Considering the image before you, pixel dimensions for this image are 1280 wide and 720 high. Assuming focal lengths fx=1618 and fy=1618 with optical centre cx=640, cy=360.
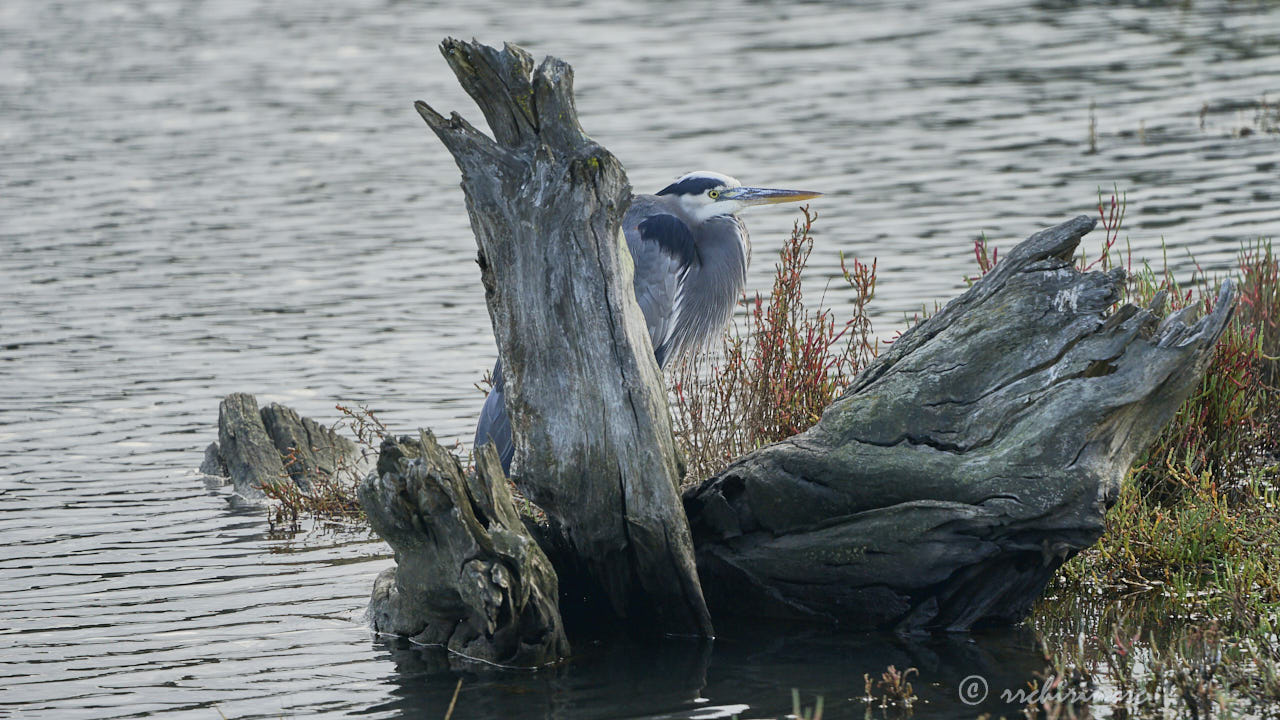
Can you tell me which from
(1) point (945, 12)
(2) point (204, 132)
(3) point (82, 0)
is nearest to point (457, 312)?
(2) point (204, 132)

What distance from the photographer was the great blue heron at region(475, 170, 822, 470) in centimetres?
799

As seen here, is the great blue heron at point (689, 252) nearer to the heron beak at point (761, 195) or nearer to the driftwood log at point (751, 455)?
the heron beak at point (761, 195)

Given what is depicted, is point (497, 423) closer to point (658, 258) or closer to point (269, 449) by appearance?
point (658, 258)

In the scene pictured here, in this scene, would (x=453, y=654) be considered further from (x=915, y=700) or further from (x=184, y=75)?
(x=184, y=75)

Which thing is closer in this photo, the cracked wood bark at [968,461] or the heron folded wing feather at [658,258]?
the cracked wood bark at [968,461]

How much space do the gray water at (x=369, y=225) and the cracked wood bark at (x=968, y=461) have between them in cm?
23

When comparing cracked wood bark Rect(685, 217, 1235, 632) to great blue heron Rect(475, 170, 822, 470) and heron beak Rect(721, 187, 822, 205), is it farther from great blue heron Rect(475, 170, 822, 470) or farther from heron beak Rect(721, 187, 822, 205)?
great blue heron Rect(475, 170, 822, 470)

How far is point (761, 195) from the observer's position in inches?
308

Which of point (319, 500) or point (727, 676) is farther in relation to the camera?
point (319, 500)

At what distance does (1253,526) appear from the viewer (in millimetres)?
6457

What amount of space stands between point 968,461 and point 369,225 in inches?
468

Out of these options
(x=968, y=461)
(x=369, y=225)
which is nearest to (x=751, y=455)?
(x=968, y=461)

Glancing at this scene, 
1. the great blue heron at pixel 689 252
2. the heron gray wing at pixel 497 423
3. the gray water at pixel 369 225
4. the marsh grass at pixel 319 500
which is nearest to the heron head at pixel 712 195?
the great blue heron at pixel 689 252

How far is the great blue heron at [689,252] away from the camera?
7988 millimetres
